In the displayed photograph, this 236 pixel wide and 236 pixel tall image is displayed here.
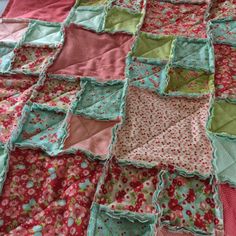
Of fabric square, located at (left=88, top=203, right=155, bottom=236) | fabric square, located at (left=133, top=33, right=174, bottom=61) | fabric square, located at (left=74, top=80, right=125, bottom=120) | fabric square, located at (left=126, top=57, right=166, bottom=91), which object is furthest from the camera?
fabric square, located at (left=133, top=33, right=174, bottom=61)

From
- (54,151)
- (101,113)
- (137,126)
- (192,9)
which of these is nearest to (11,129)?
(54,151)

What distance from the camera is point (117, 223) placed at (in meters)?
0.84

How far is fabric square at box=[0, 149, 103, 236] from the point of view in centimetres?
83

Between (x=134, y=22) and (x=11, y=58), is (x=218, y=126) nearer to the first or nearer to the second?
(x=134, y=22)

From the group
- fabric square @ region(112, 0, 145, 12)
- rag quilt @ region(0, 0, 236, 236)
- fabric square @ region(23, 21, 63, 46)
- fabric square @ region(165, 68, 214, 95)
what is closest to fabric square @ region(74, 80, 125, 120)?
rag quilt @ region(0, 0, 236, 236)

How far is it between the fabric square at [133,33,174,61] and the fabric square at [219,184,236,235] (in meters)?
0.58

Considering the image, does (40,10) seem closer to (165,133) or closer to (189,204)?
(165,133)

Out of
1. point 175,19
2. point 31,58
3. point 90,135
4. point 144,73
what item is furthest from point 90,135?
point 175,19

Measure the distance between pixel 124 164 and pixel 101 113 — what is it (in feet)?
0.73

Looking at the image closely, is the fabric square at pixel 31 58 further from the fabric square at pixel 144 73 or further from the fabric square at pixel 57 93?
the fabric square at pixel 144 73

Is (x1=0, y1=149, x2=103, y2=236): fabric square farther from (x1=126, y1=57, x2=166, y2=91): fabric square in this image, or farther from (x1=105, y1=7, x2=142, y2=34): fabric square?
(x1=105, y1=7, x2=142, y2=34): fabric square

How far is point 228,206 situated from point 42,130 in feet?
1.89

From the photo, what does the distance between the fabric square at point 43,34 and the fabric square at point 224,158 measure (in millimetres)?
731

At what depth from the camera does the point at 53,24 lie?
1438 mm
